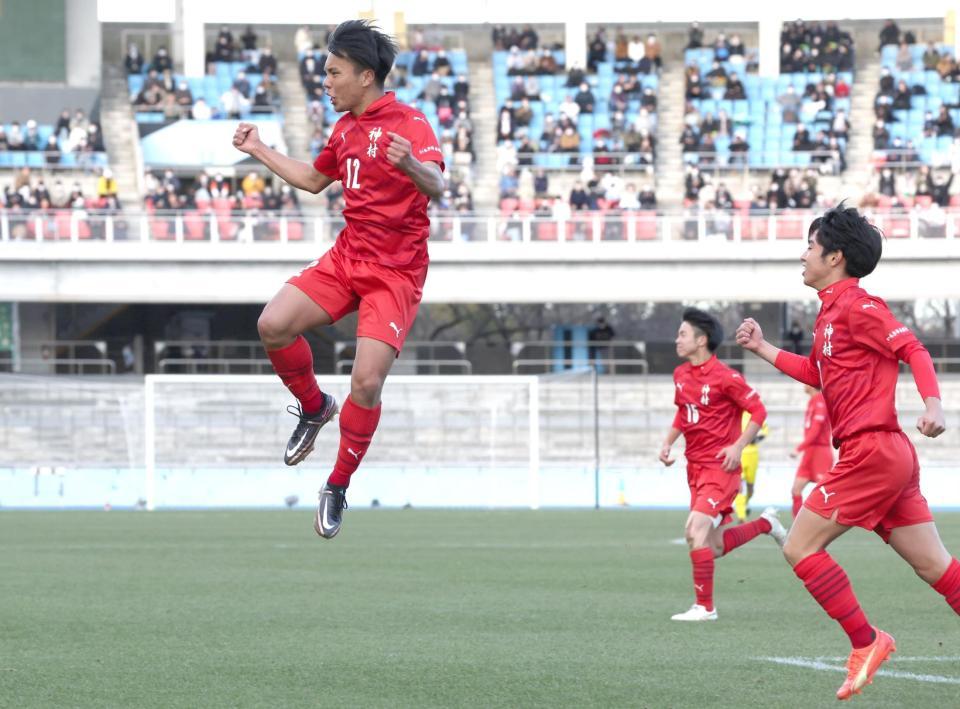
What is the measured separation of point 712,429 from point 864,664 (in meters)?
4.41

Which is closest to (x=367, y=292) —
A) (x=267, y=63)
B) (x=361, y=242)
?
(x=361, y=242)

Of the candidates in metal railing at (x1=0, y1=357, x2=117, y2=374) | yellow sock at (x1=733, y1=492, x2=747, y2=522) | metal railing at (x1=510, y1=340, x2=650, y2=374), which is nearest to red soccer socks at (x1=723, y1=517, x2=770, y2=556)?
yellow sock at (x1=733, y1=492, x2=747, y2=522)

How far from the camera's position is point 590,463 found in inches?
1062

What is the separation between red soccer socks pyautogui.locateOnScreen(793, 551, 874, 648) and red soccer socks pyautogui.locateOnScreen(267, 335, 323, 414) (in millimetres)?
2259

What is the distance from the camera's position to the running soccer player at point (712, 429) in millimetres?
10133

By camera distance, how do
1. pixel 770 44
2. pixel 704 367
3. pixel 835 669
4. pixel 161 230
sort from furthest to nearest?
1. pixel 770 44
2. pixel 161 230
3. pixel 704 367
4. pixel 835 669

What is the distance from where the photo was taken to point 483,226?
30.3 metres

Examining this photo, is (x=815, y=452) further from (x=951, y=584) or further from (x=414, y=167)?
(x=414, y=167)

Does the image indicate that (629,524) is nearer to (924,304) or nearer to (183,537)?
(183,537)

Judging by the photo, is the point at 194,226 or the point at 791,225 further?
the point at 194,226

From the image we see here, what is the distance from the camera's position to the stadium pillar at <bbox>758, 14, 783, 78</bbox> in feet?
122

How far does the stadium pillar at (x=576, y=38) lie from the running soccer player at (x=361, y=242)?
3214cm

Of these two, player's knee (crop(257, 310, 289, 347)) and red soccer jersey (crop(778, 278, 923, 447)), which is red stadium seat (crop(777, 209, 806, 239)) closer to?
red soccer jersey (crop(778, 278, 923, 447))

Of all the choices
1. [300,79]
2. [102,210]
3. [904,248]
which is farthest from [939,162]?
[102,210]
